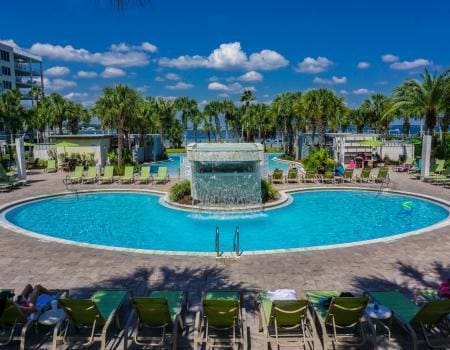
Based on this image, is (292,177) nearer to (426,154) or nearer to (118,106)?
(426,154)

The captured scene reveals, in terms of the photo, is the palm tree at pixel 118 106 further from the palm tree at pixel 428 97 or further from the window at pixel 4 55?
the window at pixel 4 55

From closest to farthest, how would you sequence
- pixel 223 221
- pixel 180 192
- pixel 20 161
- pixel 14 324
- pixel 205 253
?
pixel 14 324
pixel 205 253
pixel 223 221
pixel 180 192
pixel 20 161

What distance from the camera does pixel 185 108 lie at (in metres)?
61.2

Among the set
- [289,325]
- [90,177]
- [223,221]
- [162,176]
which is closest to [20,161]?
[90,177]

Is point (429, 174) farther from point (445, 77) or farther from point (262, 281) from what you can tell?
point (262, 281)

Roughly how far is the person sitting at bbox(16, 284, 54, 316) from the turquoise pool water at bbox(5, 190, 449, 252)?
607 cm

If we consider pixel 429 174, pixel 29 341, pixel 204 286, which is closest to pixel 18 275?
pixel 29 341

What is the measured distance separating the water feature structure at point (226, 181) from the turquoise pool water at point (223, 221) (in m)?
1.22

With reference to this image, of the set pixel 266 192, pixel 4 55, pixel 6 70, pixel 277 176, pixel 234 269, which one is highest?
pixel 4 55

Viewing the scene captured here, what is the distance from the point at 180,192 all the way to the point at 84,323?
43.0 ft

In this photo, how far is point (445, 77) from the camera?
1037 inches

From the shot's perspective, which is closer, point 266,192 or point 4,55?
point 266,192

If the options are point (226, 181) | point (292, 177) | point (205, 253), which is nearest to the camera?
point (205, 253)

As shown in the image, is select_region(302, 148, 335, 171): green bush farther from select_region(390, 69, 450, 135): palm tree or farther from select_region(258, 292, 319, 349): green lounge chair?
select_region(258, 292, 319, 349): green lounge chair
